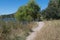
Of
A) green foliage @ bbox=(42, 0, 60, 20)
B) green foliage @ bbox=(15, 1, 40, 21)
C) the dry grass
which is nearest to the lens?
the dry grass

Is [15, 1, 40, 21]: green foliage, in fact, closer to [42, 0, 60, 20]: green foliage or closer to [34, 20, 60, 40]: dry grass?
[42, 0, 60, 20]: green foliage

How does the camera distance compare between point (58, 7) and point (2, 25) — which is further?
point (58, 7)

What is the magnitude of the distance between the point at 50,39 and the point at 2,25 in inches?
107

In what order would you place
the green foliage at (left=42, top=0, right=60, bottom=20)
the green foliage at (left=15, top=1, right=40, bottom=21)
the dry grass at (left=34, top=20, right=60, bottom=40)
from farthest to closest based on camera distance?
the green foliage at (left=42, top=0, right=60, bottom=20)
the green foliage at (left=15, top=1, right=40, bottom=21)
the dry grass at (left=34, top=20, right=60, bottom=40)

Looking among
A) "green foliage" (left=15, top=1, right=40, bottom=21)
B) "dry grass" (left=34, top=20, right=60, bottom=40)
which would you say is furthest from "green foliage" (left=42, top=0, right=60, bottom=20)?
"dry grass" (left=34, top=20, right=60, bottom=40)

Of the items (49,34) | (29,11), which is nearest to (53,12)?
(29,11)

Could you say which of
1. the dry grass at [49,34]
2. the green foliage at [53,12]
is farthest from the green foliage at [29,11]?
the dry grass at [49,34]

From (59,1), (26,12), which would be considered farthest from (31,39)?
(59,1)

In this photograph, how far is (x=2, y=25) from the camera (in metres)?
9.52

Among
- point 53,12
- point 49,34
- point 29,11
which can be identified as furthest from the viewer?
point 53,12

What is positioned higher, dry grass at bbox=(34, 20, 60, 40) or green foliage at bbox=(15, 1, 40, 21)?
green foliage at bbox=(15, 1, 40, 21)

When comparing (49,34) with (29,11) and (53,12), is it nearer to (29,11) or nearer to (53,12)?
(29,11)

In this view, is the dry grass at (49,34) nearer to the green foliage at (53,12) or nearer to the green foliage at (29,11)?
the green foliage at (29,11)

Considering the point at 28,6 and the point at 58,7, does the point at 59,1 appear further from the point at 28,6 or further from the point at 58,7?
the point at 28,6
